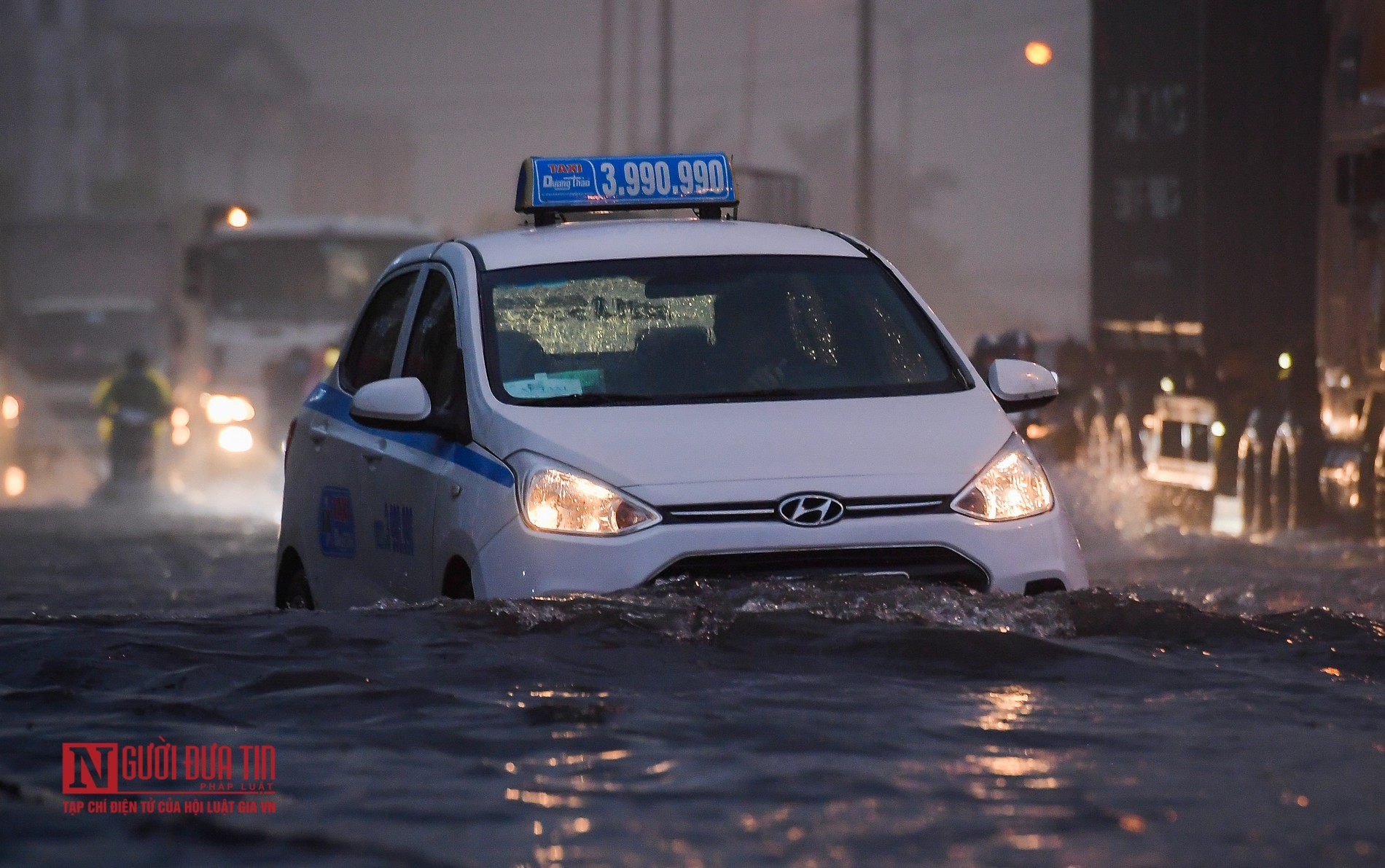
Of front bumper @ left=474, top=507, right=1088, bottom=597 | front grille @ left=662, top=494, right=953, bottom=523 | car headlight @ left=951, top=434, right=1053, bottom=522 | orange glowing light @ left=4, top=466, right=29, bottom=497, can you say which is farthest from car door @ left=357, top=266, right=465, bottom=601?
orange glowing light @ left=4, top=466, right=29, bottom=497

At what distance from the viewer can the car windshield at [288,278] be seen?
82.1ft

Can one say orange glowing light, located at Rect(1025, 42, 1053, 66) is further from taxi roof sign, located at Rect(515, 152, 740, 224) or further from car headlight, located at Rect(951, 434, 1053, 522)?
car headlight, located at Rect(951, 434, 1053, 522)

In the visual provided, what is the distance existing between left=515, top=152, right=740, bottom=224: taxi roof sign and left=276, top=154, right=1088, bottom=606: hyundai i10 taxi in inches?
0.4

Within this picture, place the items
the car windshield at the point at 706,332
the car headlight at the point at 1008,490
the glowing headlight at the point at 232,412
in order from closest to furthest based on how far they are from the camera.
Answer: the car headlight at the point at 1008,490 → the car windshield at the point at 706,332 → the glowing headlight at the point at 232,412

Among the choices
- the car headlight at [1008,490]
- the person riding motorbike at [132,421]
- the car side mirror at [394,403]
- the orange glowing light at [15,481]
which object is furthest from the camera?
the orange glowing light at [15,481]

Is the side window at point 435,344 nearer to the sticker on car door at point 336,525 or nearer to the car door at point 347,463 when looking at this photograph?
the car door at point 347,463

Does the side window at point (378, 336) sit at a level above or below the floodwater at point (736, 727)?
above

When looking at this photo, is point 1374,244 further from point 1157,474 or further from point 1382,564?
point 1157,474

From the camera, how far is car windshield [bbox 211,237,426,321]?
25016 mm

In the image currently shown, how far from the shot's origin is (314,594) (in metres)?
8.35

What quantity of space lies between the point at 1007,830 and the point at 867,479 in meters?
2.09

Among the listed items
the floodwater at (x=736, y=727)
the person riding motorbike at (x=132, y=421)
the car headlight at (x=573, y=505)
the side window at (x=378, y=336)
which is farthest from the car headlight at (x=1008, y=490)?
the person riding motorbike at (x=132, y=421)

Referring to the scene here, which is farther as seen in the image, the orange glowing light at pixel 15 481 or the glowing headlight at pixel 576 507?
the orange glowing light at pixel 15 481

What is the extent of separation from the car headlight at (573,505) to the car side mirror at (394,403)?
1.97ft
